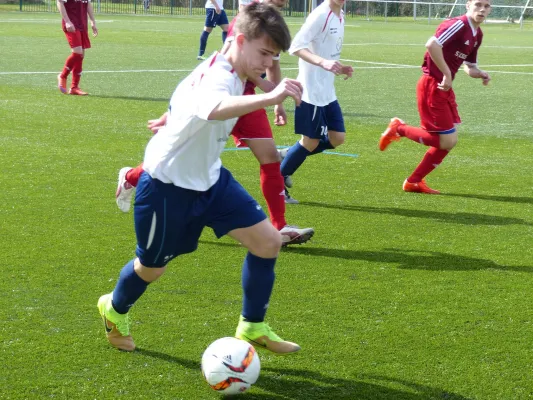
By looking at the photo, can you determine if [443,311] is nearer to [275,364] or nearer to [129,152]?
[275,364]

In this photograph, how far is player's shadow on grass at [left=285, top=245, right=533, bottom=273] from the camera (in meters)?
5.82

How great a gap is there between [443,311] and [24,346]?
7.53 ft

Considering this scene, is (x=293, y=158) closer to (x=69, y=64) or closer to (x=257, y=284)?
(x=257, y=284)

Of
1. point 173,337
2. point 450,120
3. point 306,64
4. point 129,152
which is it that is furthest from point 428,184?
point 173,337

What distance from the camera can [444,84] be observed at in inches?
304

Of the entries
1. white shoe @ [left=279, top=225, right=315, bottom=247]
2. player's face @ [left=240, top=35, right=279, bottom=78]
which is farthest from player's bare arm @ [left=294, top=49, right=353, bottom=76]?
player's face @ [left=240, top=35, right=279, bottom=78]

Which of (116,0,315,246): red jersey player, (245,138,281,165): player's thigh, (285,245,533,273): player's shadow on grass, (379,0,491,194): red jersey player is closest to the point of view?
(285,245,533,273): player's shadow on grass

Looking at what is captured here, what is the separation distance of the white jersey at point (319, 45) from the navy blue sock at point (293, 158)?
16.2 inches

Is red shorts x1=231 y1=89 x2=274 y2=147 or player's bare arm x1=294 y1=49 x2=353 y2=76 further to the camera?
red shorts x1=231 y1=89 x2=274 y2=147

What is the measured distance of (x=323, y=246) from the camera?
6258mm

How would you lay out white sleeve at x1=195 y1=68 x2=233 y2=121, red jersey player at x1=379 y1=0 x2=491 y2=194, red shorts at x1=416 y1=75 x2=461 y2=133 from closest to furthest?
white sleeve at x1=195 y1=68 x2=233 y2=121 < red jersey player at x1=379 y1=0 x2=491 y2=194 < red shorts at x1=416 y1=75 x2=461 y2=133

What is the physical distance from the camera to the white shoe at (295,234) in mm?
5956

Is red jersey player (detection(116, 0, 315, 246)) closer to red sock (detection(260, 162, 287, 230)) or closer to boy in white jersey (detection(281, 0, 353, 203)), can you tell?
red sock (detection(260, 162, 287, 230))

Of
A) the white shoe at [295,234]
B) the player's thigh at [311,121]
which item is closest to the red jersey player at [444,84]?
the player's thigh at [311,121]
